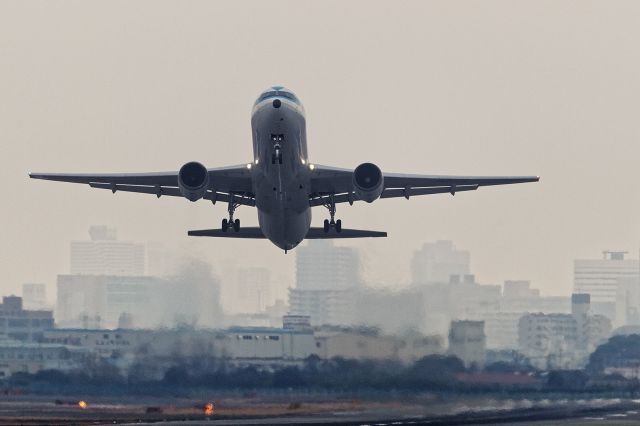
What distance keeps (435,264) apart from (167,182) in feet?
44.8

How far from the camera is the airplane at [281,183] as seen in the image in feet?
210

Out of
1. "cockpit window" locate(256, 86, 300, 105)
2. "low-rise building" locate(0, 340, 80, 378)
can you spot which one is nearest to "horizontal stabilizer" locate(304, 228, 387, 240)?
"cockpit window" locate(256, 86, 300, 105)

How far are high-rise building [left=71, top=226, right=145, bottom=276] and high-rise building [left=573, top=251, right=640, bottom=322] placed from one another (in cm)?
2010

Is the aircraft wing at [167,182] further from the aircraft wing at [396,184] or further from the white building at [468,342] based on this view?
the white building at [468,342]

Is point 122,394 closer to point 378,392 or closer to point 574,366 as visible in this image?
point 378,392

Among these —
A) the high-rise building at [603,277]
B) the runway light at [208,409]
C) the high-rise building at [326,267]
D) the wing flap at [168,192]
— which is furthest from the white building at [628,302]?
the runway light at [208,409]

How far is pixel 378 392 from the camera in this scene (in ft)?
229

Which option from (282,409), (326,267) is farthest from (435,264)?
(282,409)

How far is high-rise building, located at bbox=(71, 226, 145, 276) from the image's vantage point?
78.0m

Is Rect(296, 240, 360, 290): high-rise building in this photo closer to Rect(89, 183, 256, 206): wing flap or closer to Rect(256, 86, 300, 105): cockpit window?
Rect(89, 183, 256, 206): wing flap

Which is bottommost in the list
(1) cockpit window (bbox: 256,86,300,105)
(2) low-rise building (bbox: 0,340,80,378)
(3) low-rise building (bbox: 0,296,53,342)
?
(2) low-rise building (bbox: 0,340,80,378)

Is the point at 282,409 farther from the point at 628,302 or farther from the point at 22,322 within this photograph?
the point at 628,302

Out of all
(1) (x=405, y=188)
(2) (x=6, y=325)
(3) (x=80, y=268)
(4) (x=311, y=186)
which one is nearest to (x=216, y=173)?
(4) (x=311, y=186)

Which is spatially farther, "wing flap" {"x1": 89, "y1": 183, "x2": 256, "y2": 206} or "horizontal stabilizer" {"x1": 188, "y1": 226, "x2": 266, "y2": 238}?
"horizontal stabilizer" {"x1": 188, "y1": 226, "x2": 266, "y2": 238}
